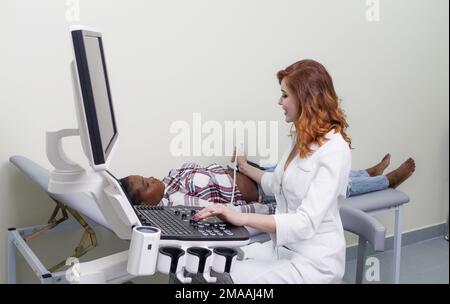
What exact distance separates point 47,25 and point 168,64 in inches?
20.9

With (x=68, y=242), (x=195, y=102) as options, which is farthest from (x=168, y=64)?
(x=68, y=242)

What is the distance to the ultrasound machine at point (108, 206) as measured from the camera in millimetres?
955

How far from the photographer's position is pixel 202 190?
207 centimetres

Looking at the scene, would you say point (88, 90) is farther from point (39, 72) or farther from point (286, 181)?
point (39, 72)

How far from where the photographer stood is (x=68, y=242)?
2.17 meters

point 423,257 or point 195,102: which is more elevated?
point 195,102

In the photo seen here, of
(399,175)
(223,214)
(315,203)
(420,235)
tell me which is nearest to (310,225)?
(315,203)

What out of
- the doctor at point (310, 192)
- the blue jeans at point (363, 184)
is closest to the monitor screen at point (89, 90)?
the doctor at point (310, 192)

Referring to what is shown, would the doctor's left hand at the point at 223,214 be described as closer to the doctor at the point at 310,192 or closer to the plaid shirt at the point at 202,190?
the doctor at the point at 310,192

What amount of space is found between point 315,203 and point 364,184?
1.12m

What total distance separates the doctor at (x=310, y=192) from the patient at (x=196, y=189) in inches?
18.1

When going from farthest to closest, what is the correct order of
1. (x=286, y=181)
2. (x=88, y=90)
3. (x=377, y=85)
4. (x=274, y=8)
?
(x=377, y=85)
(x=274, y=8)
(x=286, y=181)
(x=88, y=90)

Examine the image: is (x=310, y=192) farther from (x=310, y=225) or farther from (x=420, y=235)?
(x=420, y=235)
